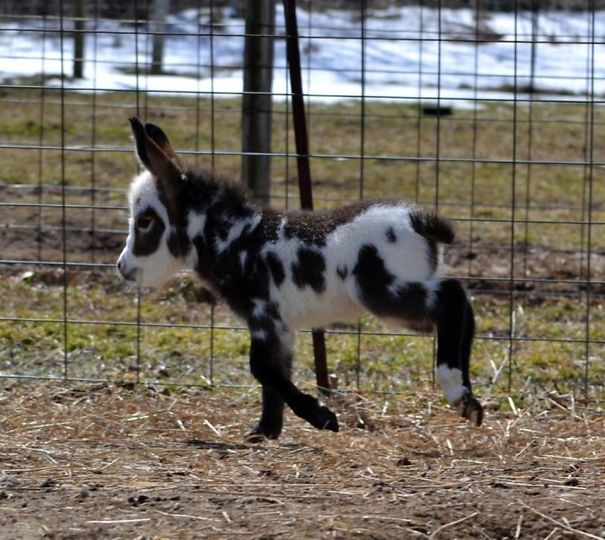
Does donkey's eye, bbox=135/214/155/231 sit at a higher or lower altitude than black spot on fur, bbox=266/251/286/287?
higher

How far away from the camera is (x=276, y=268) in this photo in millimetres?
6344

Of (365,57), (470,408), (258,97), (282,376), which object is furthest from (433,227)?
(365,57)

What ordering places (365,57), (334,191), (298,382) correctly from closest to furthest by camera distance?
(298,382) → (334,191) → (365,57)

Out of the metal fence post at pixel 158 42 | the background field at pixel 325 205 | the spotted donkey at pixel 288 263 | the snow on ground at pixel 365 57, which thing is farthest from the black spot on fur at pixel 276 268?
the snow on ground at pixel 365 57

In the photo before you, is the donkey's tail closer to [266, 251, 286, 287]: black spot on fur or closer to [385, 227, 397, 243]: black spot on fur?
[385, 227, 397, 243]: black spot on fur

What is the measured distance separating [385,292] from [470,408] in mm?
645

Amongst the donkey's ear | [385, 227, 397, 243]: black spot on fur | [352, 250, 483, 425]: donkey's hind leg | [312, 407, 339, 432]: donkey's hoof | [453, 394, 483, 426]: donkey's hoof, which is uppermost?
the donkey's ear

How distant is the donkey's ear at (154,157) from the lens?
6410mm

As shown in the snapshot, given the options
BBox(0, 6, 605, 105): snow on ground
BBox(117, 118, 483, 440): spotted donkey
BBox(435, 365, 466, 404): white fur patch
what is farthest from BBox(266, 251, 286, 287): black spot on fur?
BBox(0, 6, 605, 105): snow on ground

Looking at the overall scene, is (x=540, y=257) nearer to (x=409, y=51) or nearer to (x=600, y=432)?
(x=600, y=432)

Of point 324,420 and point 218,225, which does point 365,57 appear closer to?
point 218,225

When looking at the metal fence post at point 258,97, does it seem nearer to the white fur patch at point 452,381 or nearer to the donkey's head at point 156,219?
the donkey's head at point 156,219

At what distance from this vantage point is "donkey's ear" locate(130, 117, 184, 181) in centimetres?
641

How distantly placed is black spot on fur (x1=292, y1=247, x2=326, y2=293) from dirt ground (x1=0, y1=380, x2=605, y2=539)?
75cm
